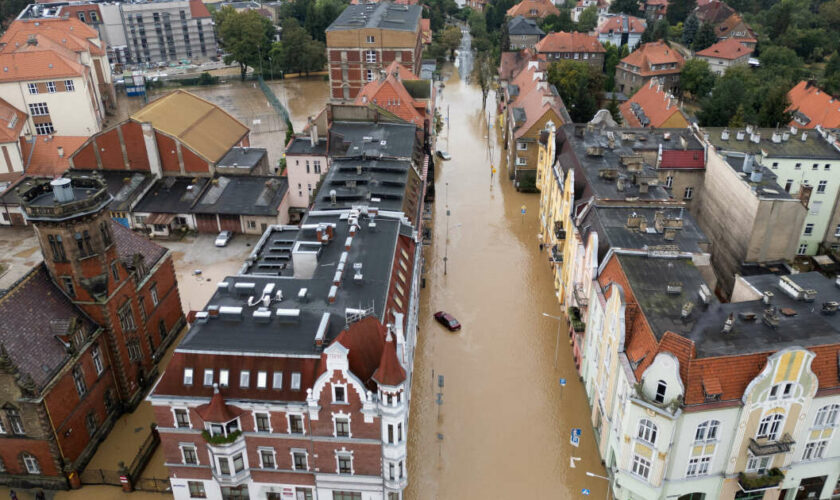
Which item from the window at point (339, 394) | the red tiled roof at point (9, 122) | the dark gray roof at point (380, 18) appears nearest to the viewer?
the window at point (339, 394)

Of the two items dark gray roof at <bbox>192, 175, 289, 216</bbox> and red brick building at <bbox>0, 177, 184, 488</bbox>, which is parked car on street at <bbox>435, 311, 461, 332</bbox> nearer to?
dark gray roof at <bbox>192, 175, 289, 216</bbox>

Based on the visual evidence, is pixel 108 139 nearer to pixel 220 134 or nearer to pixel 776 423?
pixel 220 134

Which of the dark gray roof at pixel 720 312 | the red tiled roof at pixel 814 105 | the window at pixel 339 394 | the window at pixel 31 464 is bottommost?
the window at pixel 31 464

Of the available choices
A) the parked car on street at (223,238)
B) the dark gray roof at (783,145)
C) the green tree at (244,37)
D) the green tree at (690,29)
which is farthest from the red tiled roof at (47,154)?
the green tree at (690,29)

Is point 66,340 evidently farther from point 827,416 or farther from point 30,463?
point 827,416

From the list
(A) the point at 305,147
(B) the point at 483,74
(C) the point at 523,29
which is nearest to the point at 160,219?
(A) the point at 305,147

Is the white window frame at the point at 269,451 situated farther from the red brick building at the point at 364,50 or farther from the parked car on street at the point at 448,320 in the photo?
the red brick building at the point at 364,50
